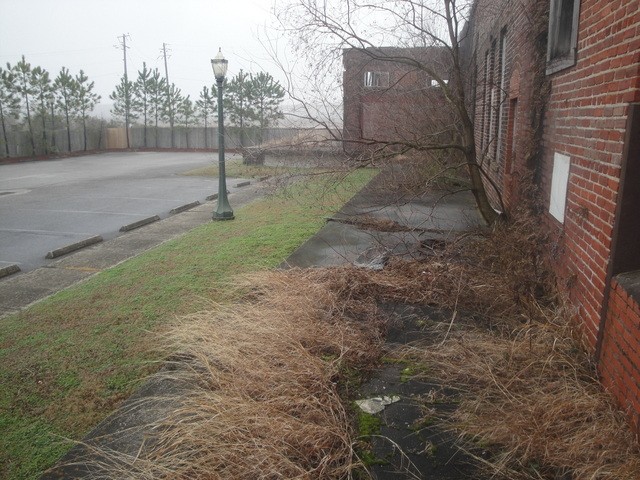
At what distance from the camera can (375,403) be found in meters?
3.57

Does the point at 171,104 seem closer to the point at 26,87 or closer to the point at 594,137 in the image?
the point at 26,87

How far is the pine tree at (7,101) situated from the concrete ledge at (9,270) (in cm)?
3157

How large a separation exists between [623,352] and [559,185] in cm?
232

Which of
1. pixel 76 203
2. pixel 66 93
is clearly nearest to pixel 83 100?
pixel 66 93

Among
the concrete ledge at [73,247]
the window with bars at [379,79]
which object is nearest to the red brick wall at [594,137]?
the window with bars at [379,79]

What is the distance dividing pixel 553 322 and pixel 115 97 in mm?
51550

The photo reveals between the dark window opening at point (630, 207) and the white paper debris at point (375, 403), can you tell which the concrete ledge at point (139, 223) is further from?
the dark window opening at point (630, 207)

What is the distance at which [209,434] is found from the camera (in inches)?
119

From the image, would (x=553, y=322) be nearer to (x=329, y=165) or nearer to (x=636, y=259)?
(x=636, y=259)

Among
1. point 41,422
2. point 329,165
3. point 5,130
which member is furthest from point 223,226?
point 5,130

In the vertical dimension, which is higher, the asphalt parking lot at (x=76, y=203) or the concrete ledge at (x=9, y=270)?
the asphalt parking lot at (x=76, y=203)

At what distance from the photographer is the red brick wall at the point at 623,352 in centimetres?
283

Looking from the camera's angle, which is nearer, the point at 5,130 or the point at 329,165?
the point at 329,165

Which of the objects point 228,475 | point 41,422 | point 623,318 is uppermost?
point 623,318
